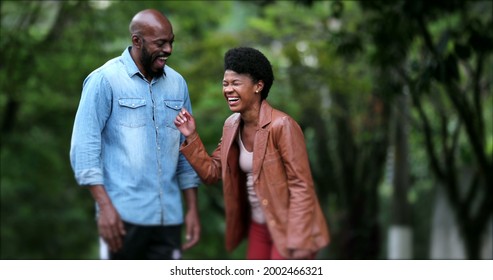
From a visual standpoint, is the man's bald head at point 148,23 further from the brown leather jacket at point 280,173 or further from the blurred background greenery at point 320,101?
the blurred background greenery at point 320,101

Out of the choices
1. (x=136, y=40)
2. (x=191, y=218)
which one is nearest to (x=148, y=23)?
(x=136, y=40)

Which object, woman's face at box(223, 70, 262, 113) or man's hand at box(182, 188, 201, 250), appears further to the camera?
man's hand at box(182, 188, 201, 250)

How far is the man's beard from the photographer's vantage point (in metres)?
4.80

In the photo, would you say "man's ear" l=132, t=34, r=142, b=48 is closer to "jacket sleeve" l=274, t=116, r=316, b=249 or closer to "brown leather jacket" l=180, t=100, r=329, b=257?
"brown leather jacket" l=180, t=100, r=329, b=257

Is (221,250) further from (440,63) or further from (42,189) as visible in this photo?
(440,63)

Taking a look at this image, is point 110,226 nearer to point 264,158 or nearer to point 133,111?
point 133,111

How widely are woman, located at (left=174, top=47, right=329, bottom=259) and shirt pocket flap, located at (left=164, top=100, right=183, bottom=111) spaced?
2.3 inches

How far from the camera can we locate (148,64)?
15.8 ft

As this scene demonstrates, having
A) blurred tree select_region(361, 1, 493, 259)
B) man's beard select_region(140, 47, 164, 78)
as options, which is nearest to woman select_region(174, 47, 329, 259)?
man's beard select_region(140, 47, 164, 78)

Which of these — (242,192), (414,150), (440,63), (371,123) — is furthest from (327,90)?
(242,192)

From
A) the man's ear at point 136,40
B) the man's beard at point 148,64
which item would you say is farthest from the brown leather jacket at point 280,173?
the man's ear at point 136,40

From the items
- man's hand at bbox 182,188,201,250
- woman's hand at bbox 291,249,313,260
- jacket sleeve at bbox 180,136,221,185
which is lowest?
woman's hand at bbox 291,249,313,260

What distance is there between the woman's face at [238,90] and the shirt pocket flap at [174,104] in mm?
262

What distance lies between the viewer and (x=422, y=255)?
2920 centimetres
